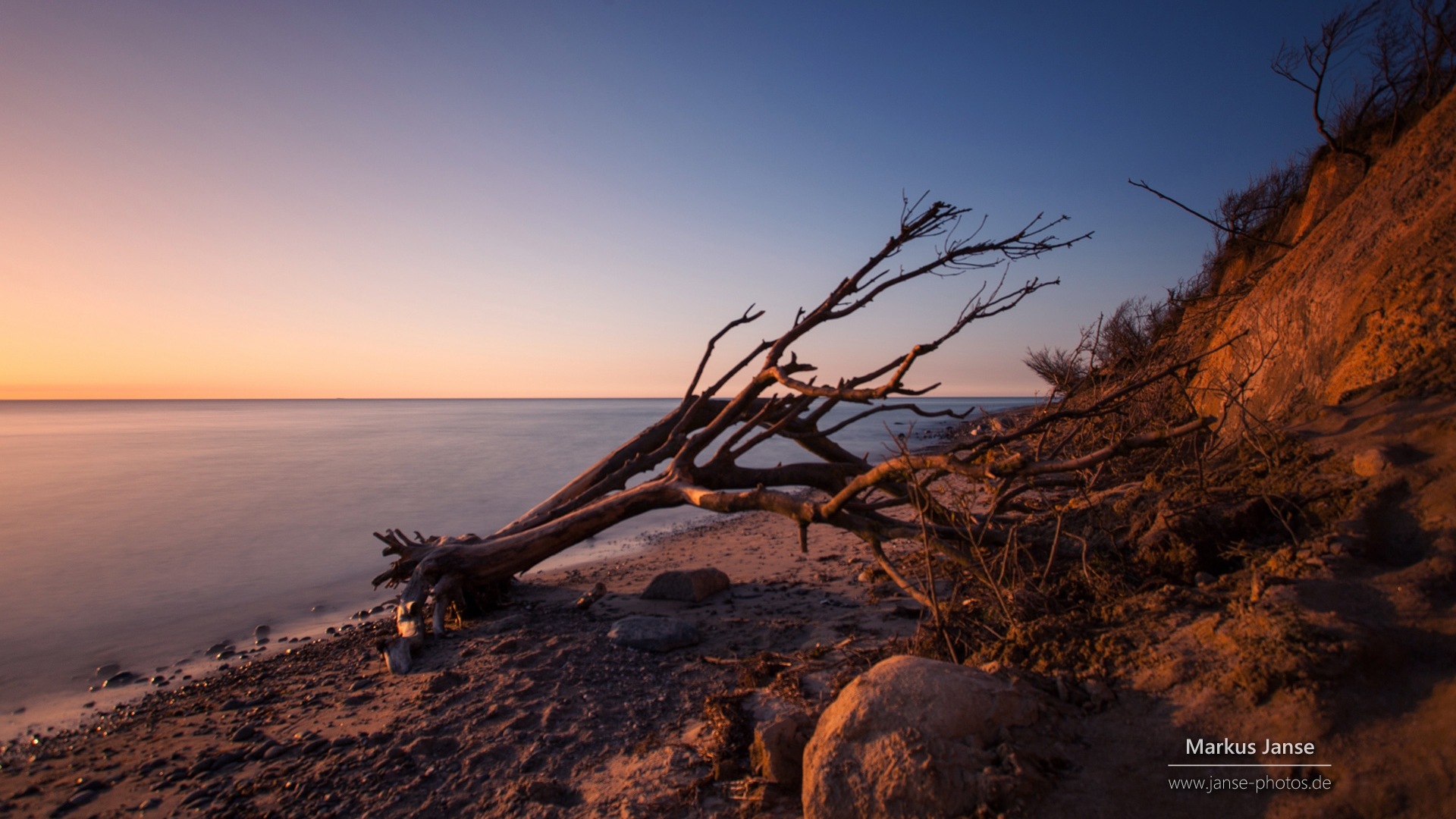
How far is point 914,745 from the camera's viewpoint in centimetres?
213

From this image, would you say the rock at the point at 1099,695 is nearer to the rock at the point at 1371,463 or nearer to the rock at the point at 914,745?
the rock at the point at 914,745

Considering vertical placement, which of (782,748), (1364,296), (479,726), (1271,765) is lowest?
(479,726)

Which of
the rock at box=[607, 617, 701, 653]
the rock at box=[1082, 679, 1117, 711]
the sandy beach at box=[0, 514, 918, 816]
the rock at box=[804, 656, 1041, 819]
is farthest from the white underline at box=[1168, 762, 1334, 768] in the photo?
the rock at box=[607, 617, 701, 653]

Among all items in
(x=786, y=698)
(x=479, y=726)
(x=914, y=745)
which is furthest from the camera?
(x=479, y=726)

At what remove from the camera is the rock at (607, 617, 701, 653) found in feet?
14.4

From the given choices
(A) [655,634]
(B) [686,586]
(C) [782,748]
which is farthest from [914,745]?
(B) [686,586]

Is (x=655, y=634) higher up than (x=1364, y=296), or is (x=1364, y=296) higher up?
(x=1364, y=296)

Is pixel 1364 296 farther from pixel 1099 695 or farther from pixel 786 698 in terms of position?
pixel 786 698

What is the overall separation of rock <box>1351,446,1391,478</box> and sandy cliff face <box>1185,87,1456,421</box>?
1.73ft

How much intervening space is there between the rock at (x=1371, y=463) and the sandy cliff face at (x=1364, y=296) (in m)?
0.53

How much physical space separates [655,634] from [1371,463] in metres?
4.02

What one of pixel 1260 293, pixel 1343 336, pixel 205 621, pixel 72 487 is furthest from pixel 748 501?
pixel 72 487

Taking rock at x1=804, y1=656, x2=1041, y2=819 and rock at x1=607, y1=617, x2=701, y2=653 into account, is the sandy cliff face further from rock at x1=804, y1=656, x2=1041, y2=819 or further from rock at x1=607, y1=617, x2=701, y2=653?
rock at x1=607, y1=617, x2=701, y2=653

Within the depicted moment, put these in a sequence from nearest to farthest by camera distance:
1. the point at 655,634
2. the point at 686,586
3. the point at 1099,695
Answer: the point at 1099,695 → the point at 655,634 → the point at 686,586
